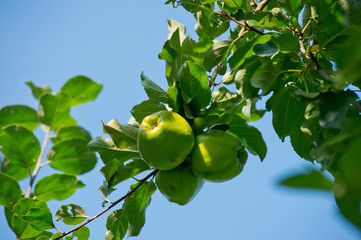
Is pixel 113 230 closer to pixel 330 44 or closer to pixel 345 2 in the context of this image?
pixel 330 44

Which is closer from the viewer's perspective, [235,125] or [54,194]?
[235,125]

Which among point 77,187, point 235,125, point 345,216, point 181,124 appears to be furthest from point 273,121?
point 77,187

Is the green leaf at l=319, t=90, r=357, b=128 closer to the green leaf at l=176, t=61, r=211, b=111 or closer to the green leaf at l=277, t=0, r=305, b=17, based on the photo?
the green leaf at l=176, t=61, r=211, b=111

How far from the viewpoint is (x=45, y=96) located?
2207 millimetres

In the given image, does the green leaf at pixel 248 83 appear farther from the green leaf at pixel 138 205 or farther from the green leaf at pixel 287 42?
the green leaf at pixel 138 205

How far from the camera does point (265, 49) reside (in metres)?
1.11

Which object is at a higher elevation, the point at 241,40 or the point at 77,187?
the point at 241,40

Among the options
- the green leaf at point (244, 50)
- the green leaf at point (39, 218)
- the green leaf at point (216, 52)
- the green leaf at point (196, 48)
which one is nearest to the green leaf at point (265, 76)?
the green leaf at point (244, 50)

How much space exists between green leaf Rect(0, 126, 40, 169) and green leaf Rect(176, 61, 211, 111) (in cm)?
124

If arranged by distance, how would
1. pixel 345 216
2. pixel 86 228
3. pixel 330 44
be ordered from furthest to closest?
1. pixel 86 228
2. pixel 330 44
3. pixel 345 216

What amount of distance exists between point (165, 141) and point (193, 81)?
26 centimetres

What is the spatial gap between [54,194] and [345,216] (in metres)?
1.99

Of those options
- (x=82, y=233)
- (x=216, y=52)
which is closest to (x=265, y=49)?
(x=216, y=52)

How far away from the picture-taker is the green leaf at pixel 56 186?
6.51 ft
